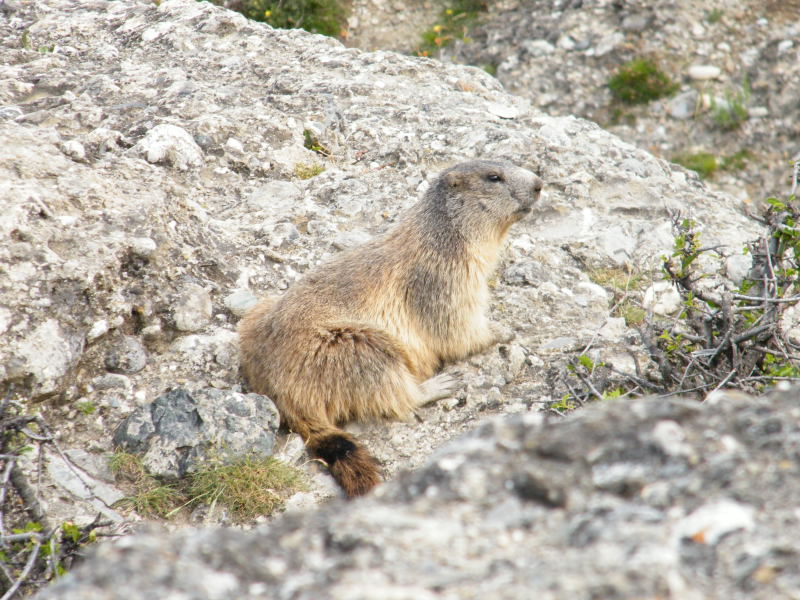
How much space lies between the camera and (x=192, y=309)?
5.38 m

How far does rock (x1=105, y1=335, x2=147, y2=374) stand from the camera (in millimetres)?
4922

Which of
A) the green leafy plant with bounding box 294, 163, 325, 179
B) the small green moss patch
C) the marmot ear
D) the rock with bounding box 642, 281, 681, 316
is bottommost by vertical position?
the small green moss patch

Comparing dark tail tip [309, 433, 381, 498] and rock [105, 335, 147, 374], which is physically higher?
rock [105, 335, 147, 374]

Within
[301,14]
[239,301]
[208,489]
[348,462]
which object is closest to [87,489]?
[208,489]

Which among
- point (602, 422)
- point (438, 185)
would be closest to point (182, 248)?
point (438, 185)

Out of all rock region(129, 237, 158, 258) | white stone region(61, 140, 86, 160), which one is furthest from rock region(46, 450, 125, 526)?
white stone region(61, 140, 86, 160)

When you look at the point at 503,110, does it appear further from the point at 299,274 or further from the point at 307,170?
the point at 299,274

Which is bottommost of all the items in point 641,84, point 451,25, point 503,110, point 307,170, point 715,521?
point 307,170

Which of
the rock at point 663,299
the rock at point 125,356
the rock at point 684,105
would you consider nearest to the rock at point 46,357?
the rock at point 125,356

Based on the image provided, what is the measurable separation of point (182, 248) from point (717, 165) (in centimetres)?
721

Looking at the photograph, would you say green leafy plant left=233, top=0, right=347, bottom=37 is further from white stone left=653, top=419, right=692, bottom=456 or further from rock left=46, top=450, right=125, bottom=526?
white stone left=653, top=419, right=692, bottom=456

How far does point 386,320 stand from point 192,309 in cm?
137

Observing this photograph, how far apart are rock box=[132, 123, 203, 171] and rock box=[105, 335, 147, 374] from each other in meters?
2.04

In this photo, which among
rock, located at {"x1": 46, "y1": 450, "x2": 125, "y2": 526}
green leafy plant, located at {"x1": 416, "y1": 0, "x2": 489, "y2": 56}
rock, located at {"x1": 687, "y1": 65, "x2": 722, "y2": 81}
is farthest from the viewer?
green leafy plant, located at {"x1": 416, "y1": 0, "x2": 489, "y2": 56}
